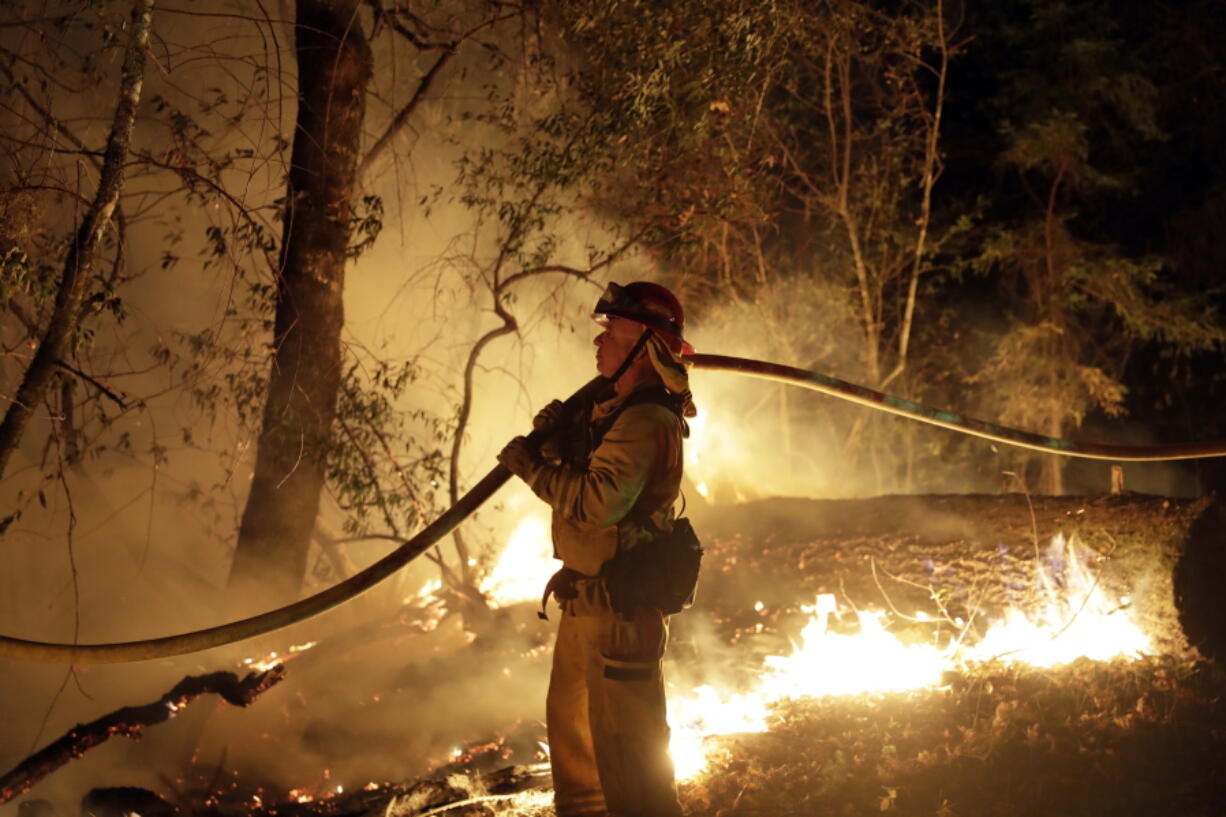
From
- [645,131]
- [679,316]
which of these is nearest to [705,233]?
[645,131]

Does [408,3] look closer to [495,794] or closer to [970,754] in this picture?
[495,794]

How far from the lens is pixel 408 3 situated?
7094mm

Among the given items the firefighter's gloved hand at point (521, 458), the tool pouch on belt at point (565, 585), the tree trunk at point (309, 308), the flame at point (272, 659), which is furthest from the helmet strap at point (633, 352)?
the flame at point (272, 659)

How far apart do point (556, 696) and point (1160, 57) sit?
13148mm

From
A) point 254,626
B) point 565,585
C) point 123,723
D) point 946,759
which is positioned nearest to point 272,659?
point 123,723

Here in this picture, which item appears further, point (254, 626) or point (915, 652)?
point (915, 652)

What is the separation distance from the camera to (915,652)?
21.4ft

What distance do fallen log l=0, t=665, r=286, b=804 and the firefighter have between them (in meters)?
2.17

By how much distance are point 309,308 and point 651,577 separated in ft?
12.5

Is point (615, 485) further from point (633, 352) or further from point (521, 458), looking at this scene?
point (633, 352)

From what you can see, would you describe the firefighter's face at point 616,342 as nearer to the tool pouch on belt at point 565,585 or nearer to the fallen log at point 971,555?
the tool pouch on belt at point 565,585

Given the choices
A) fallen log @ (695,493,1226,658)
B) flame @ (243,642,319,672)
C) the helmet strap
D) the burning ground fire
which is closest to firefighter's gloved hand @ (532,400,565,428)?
the helmet strap

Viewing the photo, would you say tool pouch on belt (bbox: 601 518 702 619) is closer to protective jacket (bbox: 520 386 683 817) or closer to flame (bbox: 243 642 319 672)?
protective jacket (bbox: 520 386 683 817)

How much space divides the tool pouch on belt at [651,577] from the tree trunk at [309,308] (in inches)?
137
